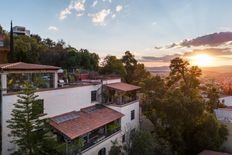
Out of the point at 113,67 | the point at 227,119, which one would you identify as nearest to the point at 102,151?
the point at 227,119

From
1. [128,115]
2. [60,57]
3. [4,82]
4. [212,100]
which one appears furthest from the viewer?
[60,57]

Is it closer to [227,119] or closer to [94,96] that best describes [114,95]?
[94,96]

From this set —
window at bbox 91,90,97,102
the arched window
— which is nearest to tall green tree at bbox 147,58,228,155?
window at bbox 91,90,97,102

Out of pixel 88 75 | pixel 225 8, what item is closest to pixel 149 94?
pixel 88 75

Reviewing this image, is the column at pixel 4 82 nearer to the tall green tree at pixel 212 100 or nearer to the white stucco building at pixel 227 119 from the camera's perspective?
the white stucco building at pixel 227 119

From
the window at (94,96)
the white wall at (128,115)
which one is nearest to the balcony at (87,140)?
the white wall at (128,115)

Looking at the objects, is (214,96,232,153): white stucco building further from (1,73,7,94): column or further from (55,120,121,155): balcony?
(1,73,7,94): column

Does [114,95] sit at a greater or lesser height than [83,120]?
greater
